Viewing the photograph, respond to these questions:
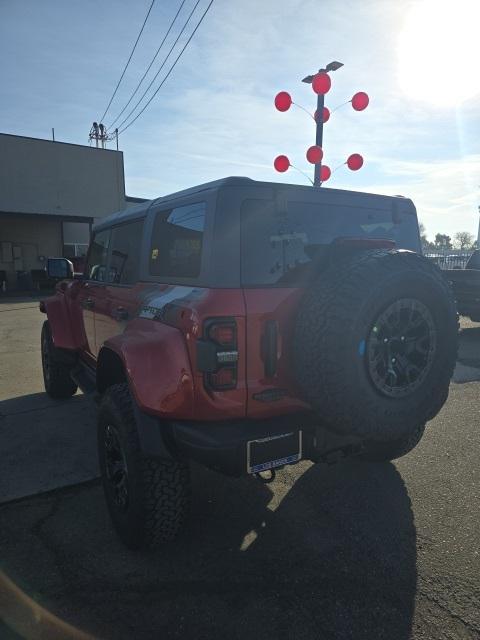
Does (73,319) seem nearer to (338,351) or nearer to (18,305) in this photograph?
→ (338,351)

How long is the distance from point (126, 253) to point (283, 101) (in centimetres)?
729

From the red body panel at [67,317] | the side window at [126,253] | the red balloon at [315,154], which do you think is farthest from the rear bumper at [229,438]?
the red balloon at [315,154]

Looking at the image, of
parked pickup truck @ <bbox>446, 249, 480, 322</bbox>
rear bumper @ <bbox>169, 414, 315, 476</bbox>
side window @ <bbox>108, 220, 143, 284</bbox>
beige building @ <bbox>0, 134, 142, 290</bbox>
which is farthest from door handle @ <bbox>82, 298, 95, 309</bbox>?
beige building @ <bbox>0, 134, 142, 290</bbox>

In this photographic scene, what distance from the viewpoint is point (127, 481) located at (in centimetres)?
247

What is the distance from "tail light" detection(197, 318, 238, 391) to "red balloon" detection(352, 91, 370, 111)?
28.0 feet

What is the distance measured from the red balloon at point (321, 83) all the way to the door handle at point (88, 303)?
285 inches

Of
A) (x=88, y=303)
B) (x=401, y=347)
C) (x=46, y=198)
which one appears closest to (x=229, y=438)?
(x=401, y=347)

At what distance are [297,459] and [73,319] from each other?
3056 mm

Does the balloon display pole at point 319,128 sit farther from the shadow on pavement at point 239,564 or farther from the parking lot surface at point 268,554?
the shadow on pavement at point 239,564

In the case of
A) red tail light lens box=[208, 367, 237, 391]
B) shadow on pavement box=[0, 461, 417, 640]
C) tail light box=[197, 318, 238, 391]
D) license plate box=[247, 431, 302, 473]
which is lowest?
shadow on pavement box=[0, 461, 417, 640]

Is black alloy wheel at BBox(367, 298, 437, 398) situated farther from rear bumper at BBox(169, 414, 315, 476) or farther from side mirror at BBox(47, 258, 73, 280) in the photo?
side mirror at BBox(47, 258, 73, 280)

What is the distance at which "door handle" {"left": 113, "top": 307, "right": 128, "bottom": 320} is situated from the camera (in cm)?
297

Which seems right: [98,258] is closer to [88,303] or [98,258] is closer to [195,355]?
[88,303]

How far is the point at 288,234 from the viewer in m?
2.51
